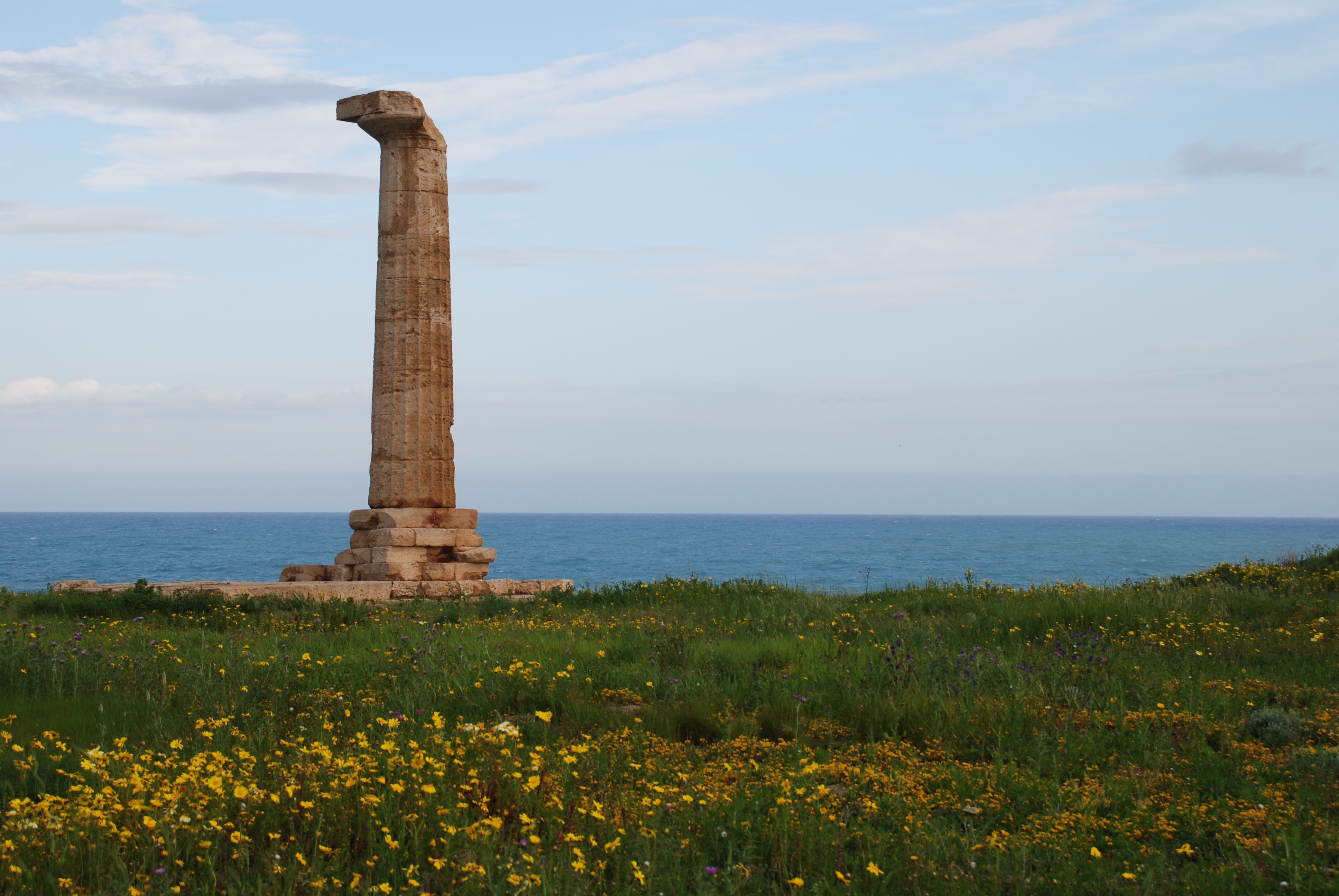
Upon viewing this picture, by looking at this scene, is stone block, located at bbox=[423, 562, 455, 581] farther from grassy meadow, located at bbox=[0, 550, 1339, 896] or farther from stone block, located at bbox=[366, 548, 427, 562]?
grassy meadow, located at bbox=[0, 550, 1339, 896]

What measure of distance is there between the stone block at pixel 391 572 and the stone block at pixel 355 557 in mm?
126

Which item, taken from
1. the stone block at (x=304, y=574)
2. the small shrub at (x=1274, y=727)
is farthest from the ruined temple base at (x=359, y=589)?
the small shrub at (x=1274, y=727)

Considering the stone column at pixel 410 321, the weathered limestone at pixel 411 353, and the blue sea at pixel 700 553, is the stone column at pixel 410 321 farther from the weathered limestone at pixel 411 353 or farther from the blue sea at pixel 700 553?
the blue sea at pixel 700 553

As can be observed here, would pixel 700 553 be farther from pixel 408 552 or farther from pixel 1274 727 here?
pixel 1274 727

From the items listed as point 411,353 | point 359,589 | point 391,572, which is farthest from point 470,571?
point 411,353

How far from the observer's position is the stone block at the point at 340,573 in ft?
53.1

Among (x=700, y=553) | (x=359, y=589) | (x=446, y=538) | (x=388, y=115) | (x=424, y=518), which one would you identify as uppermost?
(x=388, y=115)

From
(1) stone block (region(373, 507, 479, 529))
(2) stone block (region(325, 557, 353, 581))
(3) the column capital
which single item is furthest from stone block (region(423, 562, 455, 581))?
(3) the column capital

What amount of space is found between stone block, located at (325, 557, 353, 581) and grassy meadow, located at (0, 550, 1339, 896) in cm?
656

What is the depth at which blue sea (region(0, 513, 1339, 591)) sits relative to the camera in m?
55.3

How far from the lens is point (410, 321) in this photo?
54.8 ft

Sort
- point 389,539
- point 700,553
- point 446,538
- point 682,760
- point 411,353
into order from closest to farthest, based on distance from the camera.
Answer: point 682,760
point 389,539
point 446,538
point 411,353
point 700,553

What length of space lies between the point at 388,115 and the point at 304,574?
24.9ft

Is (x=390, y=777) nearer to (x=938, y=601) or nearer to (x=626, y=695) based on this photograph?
(x=626, y=695)
